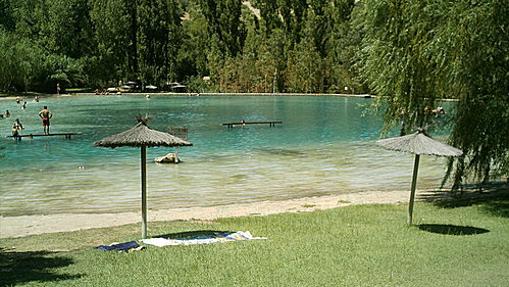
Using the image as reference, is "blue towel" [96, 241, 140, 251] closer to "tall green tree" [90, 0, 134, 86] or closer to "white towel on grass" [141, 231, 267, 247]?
"white towel on grass" [141, 231, 267, 247]

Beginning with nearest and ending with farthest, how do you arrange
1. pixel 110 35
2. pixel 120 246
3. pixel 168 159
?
pixel 120 246 < pixel 168 159 < pixel 110 35

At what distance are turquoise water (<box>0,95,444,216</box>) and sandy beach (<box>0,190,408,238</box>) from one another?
109 cm

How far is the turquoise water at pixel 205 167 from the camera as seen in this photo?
786 inches

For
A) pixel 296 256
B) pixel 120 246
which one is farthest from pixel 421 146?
pixel 120 246

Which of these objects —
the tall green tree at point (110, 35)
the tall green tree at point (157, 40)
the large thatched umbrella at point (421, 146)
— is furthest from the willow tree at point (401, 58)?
the tall green tree at point (157, 40)

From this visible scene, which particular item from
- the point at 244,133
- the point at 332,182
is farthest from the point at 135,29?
the point at 332,182

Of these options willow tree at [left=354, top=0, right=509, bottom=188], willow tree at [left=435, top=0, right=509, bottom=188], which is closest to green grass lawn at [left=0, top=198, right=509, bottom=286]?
willow tree at [left=435, top=0, right=509, bottom=188]

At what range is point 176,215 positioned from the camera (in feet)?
54.4

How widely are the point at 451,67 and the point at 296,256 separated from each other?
22.1ft

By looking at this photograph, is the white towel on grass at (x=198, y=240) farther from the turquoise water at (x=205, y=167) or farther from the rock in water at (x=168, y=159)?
the rock in water at (x=168, y=159)

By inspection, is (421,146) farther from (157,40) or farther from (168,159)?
(157,40)

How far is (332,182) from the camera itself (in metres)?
22.9

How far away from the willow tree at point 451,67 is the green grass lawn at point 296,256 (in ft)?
5.94

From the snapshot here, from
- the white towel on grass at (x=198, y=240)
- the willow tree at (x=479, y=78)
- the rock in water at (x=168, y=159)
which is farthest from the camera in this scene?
the rock in water at (x=168, y=159)
